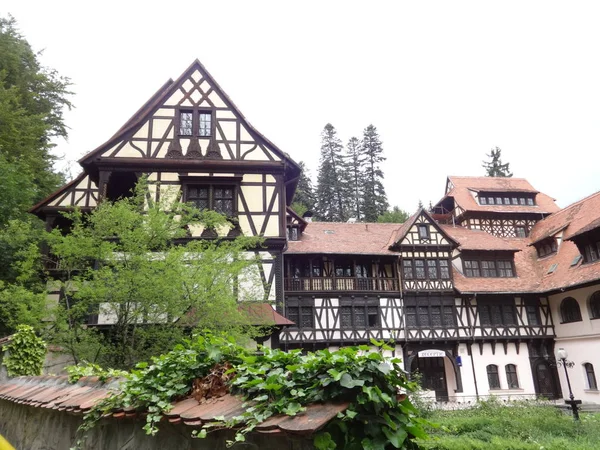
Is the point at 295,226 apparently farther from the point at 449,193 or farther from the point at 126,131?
the point at 449,193

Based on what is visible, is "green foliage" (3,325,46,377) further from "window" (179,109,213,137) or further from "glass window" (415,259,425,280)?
"glass window" (415,259,425,280)

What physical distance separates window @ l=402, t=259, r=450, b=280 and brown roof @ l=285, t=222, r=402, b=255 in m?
1.41

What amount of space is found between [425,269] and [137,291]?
59.9 feet

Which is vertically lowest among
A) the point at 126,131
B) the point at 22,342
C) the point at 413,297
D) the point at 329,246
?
the point at 22,342

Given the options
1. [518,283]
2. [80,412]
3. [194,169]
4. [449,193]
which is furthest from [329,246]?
[80,412]

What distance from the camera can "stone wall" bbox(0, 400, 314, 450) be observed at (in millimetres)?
2604

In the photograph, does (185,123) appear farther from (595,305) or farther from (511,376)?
(595,305)

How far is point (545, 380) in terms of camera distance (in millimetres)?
24859

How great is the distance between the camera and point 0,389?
769cm

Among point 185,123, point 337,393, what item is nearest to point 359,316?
point 185,123

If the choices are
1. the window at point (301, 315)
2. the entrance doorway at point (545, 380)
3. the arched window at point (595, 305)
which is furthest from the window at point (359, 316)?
the arched window at point (595, 305)

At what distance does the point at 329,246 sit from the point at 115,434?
20949 millimetres

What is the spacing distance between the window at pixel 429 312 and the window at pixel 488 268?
2.72 metres

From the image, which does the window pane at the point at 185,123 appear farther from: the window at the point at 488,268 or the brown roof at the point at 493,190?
the brown roof at the point at 493,190
